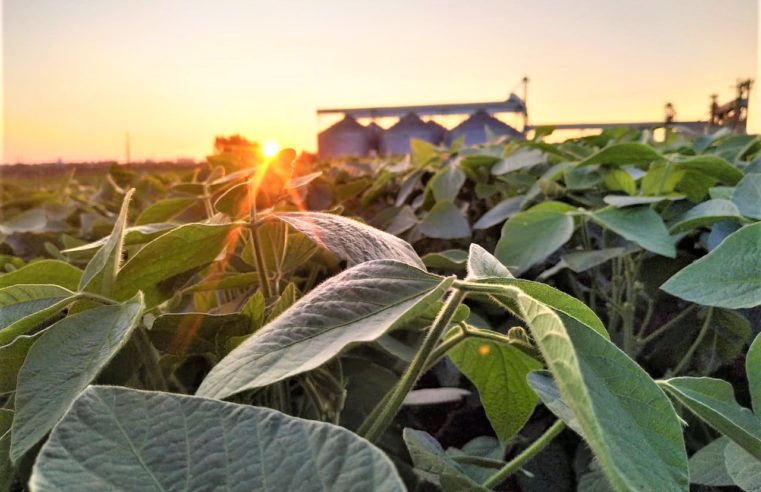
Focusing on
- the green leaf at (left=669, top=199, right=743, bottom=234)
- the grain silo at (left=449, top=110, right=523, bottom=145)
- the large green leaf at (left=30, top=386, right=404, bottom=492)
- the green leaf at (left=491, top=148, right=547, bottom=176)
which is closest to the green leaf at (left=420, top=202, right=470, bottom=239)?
the green leaf at (left=491, top=148, right=547, bottom=176)

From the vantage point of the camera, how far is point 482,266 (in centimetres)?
45

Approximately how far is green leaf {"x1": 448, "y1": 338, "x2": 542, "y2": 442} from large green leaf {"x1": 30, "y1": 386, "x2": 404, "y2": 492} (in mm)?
286

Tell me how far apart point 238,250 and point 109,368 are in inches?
18.2

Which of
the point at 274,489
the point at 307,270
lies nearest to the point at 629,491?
the point at 274,489

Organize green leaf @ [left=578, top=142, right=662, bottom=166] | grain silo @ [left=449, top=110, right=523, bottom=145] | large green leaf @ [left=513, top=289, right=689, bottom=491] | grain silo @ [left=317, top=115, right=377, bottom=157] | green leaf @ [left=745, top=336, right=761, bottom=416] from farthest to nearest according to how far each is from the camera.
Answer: grain silo @ [left=317, top=115, right=377, bottom=157] → grain silo @ [left=449, top=110, right=523, bottom=145] → green leaf @ [left=578, top=142, right=662, bottom=166] → green leaf @ [left=745, top=336, right=761, bottom=416] → large green leaf @ [left=513, top=289, right=689, bottom=491]

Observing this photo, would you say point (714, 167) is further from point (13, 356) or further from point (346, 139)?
point (346, 139)

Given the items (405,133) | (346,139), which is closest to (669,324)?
(405,133)

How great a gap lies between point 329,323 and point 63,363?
188 mm

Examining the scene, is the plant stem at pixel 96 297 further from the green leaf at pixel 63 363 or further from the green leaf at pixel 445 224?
the green leaf at pixel 445 224

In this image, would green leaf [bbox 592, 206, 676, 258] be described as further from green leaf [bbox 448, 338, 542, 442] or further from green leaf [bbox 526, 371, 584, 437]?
green leaf [bbox 526, 371, 584, 437]

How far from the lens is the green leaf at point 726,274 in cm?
59

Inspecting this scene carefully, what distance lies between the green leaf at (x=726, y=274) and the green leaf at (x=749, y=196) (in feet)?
0.88

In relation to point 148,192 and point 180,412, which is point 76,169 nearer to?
point 148,192

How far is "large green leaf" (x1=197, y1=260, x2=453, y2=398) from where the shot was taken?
32cm
